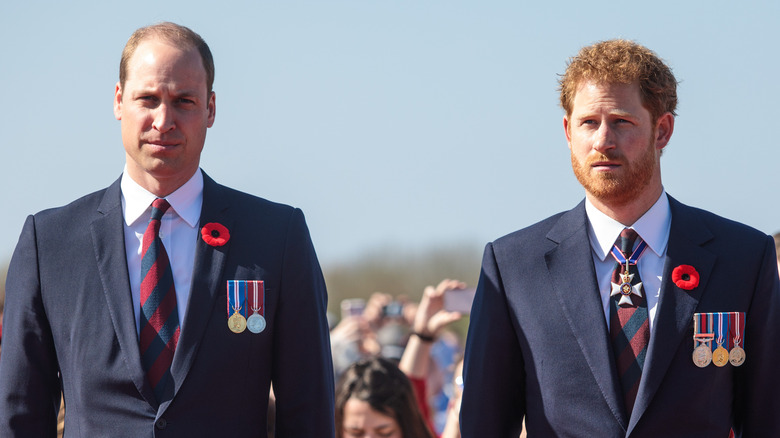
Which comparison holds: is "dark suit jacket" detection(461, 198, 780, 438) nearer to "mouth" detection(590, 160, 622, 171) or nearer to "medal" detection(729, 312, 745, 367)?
"medal" detection(729, 312, 745, 367)

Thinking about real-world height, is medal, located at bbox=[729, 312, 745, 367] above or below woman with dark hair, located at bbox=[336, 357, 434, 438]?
above

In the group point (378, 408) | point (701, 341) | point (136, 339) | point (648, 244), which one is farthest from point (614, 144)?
point (378, 408)

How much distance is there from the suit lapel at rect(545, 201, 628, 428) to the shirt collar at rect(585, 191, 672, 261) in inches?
1.8

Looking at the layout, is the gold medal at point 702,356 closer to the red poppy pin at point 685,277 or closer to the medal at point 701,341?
the medal at point 701,341

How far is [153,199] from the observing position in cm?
430

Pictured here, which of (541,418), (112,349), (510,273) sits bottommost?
(541,418)

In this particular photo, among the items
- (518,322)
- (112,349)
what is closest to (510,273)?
(518,322)

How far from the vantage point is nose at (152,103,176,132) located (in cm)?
409

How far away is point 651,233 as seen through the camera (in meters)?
4.41

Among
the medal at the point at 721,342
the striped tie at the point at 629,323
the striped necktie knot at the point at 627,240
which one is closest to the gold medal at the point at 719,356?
the medal at the point at 721,342

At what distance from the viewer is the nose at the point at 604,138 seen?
13.9 ft

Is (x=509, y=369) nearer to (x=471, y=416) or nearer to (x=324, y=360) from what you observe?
(x=471, y=416)

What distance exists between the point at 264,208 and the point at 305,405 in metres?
0.77

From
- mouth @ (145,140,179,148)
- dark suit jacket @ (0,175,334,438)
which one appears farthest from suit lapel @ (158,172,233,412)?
mouth @ (145,140,179,148)
